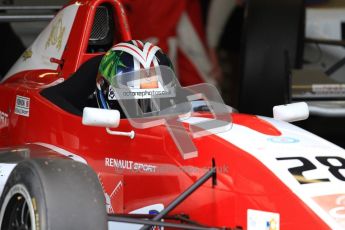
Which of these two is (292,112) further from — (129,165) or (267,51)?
(267,51)

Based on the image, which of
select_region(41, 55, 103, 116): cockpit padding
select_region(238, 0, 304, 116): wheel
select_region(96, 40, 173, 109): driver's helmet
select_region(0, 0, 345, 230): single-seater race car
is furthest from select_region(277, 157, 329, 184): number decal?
select_region(238, 0, 304, 116): wheel

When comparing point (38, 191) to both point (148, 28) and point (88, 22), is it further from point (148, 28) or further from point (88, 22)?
point (148, 28)

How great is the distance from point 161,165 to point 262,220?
24.8 inches

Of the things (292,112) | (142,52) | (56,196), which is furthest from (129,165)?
(292,112)

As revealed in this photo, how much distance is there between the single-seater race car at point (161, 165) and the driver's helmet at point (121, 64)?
7 centimetres

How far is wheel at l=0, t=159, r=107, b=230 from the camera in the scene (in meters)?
3.86

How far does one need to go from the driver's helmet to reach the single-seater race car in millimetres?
72

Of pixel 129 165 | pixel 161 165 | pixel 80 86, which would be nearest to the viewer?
pixel 161 165

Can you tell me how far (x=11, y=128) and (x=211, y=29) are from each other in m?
3.80

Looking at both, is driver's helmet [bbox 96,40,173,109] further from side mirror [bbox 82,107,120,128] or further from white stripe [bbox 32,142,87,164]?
side mirror [bbox 82,107,120,128]

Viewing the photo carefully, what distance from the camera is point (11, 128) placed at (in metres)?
5.56

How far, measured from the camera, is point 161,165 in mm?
4449

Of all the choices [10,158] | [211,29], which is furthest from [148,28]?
[10,158]

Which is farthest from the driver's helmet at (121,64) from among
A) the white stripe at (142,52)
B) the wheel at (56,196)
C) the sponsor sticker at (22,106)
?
the wheel at (56,196)
